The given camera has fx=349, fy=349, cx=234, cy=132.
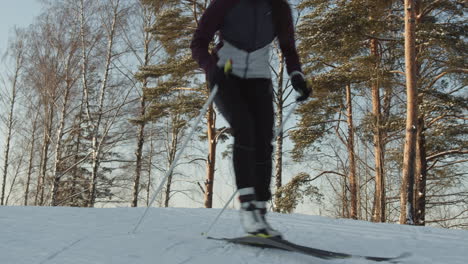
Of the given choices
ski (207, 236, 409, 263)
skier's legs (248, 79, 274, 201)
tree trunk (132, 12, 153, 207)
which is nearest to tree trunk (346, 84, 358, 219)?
tree trunk (132, 12, 153, 207)

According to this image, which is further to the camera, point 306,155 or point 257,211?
point 306,155

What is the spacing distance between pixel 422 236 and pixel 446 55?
924 centimetres

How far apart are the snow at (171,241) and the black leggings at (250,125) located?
1.18 feet

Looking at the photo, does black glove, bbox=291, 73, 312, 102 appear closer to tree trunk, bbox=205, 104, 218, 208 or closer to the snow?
the snow

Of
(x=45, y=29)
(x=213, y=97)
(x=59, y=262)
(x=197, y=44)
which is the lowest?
(x=59, y=262)

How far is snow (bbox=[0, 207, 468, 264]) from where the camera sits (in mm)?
1488

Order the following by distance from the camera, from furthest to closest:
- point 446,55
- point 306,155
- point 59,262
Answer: point 306,155
point 446,55
point 59,262

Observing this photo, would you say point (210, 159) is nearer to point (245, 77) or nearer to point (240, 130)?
point (245, 77)

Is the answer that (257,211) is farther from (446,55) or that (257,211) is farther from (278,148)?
(446,55)

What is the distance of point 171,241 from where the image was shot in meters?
1.80

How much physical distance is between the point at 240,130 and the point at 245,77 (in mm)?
330

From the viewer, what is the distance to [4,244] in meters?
1.57

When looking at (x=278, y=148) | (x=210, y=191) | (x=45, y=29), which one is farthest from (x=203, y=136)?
(x=45, y=29)

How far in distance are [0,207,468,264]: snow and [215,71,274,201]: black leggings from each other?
360 mm
